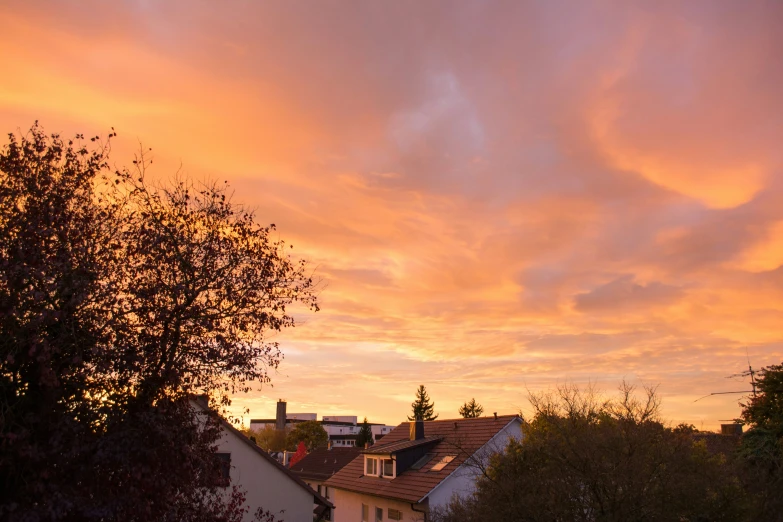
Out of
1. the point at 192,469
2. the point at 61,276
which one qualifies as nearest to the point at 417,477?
the point at 192,469

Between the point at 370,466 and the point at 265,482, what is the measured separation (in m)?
15.4

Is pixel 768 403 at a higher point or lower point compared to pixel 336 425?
lower

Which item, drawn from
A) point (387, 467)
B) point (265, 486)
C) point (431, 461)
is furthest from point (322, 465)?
point (265, 486)

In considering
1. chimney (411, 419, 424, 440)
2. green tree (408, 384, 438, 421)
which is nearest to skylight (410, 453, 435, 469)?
chimney (411, 419, 424, 440)

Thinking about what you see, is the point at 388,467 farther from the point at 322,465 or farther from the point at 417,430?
the point at 322,465

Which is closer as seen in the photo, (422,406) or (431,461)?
(431,461)

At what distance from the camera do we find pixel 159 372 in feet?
35.0

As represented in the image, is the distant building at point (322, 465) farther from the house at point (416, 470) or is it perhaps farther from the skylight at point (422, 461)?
the skylight at point (422, 461)

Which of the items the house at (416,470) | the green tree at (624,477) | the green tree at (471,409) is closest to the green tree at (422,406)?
the green tree at (471,409)

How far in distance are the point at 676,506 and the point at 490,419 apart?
77.8 feet

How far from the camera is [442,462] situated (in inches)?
1390

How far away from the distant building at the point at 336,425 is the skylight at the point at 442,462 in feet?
218

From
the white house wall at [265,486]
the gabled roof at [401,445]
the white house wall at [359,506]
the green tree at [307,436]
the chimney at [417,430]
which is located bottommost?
the white house wall at [359,506]

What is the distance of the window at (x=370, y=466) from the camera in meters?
40.3
